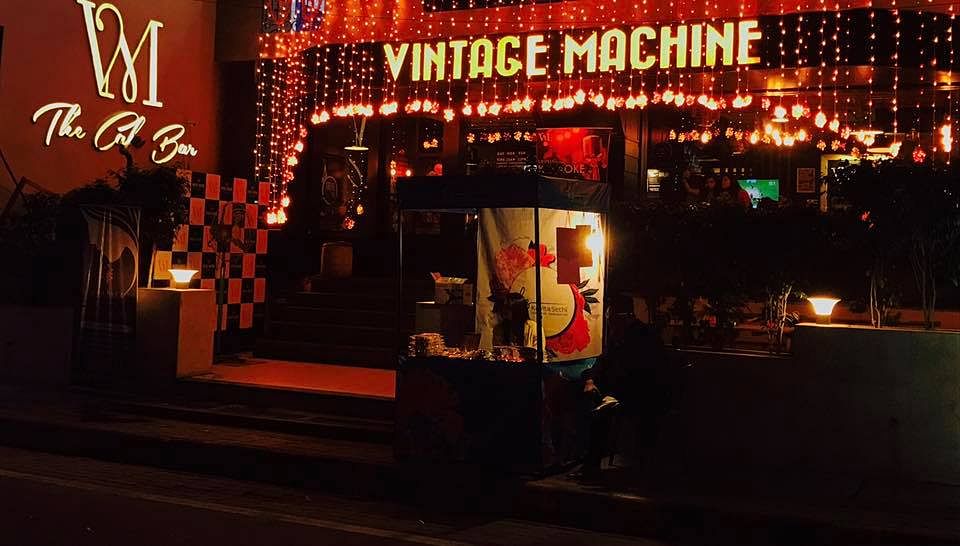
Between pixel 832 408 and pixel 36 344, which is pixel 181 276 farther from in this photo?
pixel 832 408

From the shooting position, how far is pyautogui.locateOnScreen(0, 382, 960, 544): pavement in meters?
7.20

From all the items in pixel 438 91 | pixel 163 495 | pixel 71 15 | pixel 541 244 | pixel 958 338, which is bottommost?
pixel 163 495

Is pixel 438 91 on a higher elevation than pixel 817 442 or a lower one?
higher

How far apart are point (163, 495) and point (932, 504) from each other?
6.11m

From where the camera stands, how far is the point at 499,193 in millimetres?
8484

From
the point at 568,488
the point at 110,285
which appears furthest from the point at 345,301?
the point at 568,488

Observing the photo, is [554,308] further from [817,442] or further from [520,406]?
[817,442]

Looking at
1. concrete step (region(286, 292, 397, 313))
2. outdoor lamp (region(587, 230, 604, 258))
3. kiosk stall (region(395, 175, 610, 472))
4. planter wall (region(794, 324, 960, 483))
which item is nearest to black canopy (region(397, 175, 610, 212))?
kiosk stall (region(395, 175, 610, 472))

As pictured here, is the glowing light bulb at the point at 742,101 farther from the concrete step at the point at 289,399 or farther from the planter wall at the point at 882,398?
the concrete step at the point at 289,399

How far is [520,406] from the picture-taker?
8.54 meters

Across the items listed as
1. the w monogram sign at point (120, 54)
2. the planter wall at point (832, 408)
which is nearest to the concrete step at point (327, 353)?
the w monogram sign at point (120, 54)

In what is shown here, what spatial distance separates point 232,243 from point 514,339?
6.91 metres

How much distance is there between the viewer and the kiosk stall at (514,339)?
8523 millimetres

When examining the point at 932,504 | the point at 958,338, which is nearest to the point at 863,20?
the point at 958,338
